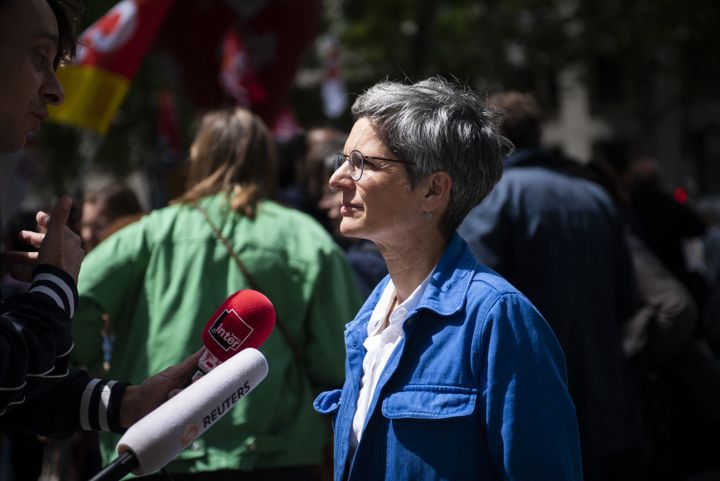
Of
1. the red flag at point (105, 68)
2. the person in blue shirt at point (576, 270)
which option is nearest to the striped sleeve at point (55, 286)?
the person in blue shirt at point (576, 270)

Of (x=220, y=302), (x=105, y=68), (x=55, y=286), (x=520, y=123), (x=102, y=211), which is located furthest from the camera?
(x=105, y=68)

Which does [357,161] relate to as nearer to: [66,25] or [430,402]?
[430,402]

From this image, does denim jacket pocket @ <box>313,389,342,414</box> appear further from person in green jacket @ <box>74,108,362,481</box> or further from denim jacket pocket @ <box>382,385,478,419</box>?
person in green jacket @ <box>74,108,362,481</box>

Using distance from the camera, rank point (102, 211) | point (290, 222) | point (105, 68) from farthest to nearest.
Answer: point (105, 68)
point (102, 211)
point (290, 222)

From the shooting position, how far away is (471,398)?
2.28m

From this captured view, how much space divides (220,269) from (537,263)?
1432mm

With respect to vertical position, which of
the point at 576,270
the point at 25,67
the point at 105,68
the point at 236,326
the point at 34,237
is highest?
the point at 25,67

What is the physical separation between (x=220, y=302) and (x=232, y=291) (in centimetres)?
6

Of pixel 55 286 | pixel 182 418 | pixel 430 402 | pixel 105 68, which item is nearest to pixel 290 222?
pixel 430 402

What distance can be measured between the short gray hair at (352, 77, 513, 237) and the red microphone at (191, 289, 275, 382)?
52 cm

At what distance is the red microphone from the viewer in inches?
92.4

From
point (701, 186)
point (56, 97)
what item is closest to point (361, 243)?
point (56, 97)

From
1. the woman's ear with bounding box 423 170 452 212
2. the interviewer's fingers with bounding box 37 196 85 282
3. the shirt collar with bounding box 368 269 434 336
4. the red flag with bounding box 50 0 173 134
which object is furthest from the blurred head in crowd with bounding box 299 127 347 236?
the interviewer's fingers with bounding box 37 196 85 282

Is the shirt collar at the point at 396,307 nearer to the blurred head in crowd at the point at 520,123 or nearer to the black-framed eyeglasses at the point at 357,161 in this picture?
the black-framed eyeglasses at the point at 357,161
